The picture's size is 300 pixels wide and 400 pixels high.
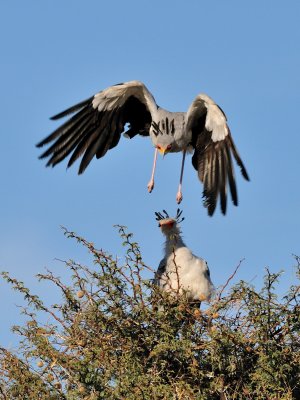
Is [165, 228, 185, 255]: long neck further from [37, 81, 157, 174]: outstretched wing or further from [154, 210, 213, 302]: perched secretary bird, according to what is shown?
[37, 81, 157, 174]: outstretched wing

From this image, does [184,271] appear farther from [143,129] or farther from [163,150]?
[143,129]

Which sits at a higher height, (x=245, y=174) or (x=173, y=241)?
(x=245, y=174)

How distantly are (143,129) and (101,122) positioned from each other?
26.4 inches

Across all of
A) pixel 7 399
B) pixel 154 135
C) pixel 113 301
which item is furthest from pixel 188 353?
pixel 154 135

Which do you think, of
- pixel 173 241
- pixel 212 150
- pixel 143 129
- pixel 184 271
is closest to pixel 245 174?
pixel 212 150

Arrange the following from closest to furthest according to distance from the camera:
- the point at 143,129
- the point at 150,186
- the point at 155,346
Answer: the point at 155,346, the point at 150,186, the point at 143,129

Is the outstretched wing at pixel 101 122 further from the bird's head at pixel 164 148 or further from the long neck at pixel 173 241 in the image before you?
the long neck at pixel 173 241

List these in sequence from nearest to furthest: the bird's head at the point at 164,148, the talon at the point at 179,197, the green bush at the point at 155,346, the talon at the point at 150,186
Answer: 1. the green bush at the point at 155,346
2. the talon at the point at 179,197
3. the talon at the point at 150,186
4. the bird's head at the point at 164,148

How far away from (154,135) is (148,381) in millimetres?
5076

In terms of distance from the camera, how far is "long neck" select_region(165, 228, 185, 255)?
11398 mm

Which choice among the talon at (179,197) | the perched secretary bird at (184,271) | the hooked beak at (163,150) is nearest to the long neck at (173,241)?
the perched secretary bird at (184,271)

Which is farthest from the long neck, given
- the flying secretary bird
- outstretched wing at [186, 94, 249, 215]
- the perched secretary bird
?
the flying secretary bird

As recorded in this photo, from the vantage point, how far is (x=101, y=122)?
43.4ft

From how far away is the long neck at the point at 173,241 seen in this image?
11.4 metres
